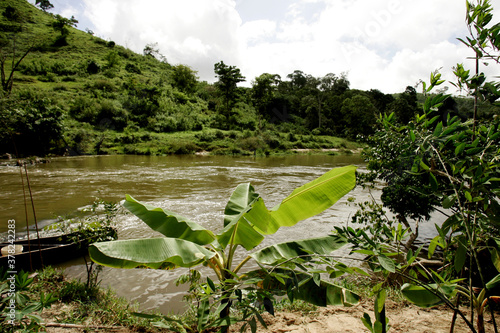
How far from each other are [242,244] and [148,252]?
0.81 metres

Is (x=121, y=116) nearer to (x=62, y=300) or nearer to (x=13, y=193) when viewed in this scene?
(x=13, y=193)

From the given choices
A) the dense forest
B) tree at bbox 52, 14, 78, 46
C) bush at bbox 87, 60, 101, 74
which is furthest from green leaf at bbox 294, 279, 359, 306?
→ tree at bbox 52, 14, 78, 46

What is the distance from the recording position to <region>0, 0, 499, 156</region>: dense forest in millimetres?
21502

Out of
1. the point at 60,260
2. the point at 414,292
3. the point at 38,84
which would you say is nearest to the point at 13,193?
the point at 60,260

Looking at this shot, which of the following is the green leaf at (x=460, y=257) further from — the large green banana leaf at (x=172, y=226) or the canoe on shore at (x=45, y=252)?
the canoe on shore at (x=45, y=252)

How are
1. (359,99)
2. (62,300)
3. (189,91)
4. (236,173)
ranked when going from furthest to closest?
(189,91) < (359,99) < (236,173) < (62,300)

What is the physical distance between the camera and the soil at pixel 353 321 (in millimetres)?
2205

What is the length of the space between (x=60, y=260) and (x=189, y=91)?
4558 centimetres

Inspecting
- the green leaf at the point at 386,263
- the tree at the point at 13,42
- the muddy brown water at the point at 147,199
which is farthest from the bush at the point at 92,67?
the green leaf at the point at 386,263

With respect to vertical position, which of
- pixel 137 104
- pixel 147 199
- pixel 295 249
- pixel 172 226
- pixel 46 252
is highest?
pixel 137 104

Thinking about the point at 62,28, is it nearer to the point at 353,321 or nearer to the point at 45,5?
the point at 45,5

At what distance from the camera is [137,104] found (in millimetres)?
32812

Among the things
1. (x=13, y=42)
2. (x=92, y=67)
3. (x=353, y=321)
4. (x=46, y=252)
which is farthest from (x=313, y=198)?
(x=13, y=42)

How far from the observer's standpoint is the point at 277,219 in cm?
236
